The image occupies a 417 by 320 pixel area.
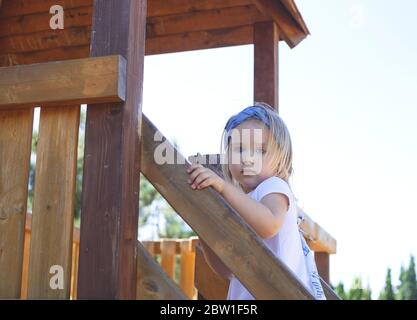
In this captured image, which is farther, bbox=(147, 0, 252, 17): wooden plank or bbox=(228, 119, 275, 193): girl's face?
bbox=(147, 0, 252, 17): wooden plank

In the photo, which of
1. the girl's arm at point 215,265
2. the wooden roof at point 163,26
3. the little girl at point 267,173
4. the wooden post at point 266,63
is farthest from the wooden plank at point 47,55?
the girl's arm at point 215,265

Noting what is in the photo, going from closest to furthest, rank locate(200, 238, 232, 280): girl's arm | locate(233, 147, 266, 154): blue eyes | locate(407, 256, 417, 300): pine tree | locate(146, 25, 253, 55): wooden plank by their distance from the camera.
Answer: locate(233, 147, 266, 154): blue eyes
locate(200, 238, 232, 280): girl's arm
locate(146, 25, 253, 55): wooden plank
locate(407, 256, 417, 300): pine tree

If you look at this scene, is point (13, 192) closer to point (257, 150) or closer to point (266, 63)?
point (257, 150)

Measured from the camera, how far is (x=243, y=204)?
7.12 ft

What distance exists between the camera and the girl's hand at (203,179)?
6.97 feet

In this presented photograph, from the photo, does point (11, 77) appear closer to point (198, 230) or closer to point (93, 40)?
point (93, 40)

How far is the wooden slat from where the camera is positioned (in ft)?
14.5

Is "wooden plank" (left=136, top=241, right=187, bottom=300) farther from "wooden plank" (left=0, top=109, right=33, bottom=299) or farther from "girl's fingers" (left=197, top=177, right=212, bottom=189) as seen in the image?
"wooden plank" (left=0, top=109, right=33, bottom=299)

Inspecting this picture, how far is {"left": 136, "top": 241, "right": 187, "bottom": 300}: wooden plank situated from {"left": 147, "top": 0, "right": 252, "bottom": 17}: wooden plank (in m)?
2.37

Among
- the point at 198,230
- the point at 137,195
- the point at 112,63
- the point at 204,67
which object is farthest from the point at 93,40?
the point at 204,67

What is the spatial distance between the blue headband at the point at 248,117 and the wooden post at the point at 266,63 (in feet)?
4.44

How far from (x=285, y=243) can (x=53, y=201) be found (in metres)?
0.85

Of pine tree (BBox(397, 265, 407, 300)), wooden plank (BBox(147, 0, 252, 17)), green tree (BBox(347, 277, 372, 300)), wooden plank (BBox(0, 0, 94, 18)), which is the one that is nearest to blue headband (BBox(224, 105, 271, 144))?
wooden plank (BBox(147, 0, 252, 17))
